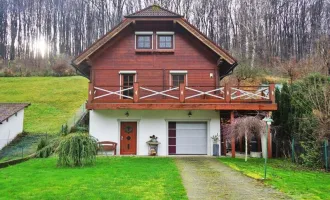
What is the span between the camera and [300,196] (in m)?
7.49

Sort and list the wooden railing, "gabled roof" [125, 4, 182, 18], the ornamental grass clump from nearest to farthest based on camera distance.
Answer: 1. the ornamental grass clump
2. the wooden railing
3. "gabled roof" [125, 4, 182, 18]

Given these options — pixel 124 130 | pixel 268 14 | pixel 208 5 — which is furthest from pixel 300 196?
pixel 208 5

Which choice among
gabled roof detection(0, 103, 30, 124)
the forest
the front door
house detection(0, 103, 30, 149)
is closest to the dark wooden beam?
the front door

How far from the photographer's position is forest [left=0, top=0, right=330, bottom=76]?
134ft

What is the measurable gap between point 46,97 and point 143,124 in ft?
66.3

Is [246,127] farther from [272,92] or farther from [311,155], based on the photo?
[311,155]

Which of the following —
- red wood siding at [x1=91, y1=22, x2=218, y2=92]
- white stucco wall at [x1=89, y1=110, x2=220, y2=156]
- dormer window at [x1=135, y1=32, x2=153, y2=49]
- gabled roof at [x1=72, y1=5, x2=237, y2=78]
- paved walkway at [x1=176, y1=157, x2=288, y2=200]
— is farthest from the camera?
dormer window at [x1=135, y1=32, x2=153, y2=49]

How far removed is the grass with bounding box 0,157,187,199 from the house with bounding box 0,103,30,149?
8.96 m

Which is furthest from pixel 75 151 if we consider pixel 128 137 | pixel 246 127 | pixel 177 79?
pixel 177 79

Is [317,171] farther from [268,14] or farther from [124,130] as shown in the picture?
[268,14]

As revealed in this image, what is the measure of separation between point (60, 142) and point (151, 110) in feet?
19.4

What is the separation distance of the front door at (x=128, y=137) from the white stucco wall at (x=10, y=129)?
806cm

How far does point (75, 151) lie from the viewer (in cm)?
1175

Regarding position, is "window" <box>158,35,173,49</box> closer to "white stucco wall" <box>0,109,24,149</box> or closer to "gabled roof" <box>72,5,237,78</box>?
"gabled roof" <box>72,5,237,78</box>
